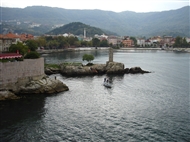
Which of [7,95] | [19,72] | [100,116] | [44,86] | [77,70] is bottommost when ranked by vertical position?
[100,116]

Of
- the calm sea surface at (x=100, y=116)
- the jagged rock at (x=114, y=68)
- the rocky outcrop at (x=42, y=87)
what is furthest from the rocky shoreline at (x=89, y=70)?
the rocky outcrop at (x=42, y=87)

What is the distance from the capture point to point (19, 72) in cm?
3266

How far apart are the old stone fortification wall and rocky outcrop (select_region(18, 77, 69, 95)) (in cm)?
83

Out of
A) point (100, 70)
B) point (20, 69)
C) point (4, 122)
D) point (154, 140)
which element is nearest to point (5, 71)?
point (20, 69)

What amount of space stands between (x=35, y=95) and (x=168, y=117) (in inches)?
680

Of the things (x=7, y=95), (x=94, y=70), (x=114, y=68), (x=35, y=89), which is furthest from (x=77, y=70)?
(x=7, y=95)

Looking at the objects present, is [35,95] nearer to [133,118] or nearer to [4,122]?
[4,122]

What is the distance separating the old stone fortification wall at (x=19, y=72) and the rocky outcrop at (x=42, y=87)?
2.72 ft

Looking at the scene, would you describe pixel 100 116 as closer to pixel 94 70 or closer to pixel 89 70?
pixel 89 70

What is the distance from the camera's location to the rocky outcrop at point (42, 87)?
33041mm

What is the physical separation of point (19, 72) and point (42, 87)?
147 inches

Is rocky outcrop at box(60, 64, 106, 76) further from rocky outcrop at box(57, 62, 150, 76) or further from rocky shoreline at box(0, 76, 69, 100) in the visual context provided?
rocky shoreline at box(0, 76, 69, 100)

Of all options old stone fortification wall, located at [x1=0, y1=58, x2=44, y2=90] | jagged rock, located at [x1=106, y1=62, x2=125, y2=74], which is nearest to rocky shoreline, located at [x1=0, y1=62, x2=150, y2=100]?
old stone fortification wall, located at [x1=0, y1=58, x2=44, y2=90]

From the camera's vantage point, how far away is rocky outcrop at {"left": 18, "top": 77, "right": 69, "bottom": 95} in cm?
3304
